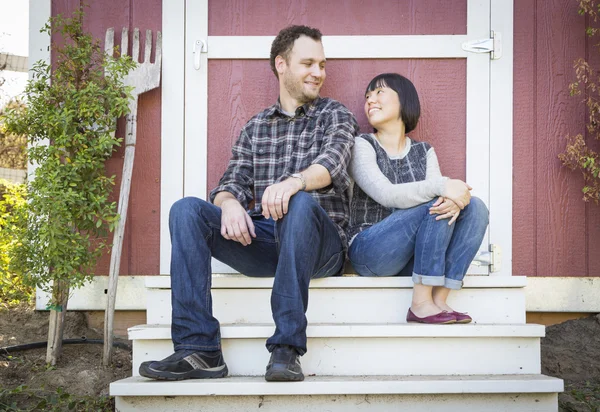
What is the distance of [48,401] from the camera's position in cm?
230

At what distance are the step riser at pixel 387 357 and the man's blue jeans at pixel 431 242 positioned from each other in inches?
8.7

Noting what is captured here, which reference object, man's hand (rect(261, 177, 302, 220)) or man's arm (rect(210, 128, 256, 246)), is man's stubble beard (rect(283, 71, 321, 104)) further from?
man's hand (rect(261, 177, 302, 220))

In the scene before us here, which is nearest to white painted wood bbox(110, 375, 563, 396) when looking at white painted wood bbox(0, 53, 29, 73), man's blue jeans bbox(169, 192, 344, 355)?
man's blue jeans bbox(169, 192, 344, 355)

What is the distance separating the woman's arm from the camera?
2240 millimetres

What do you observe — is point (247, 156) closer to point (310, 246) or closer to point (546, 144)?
point (310, 246)

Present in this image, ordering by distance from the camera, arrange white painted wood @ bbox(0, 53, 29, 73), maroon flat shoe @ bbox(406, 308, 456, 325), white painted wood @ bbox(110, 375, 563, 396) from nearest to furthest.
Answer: white painted wood @ bbox(110, 375, 563, 396)
maroon flat shoe @ bbox(406, 308, 456, 325)
white painted wood @ bbox(0, 53, 29, 73)

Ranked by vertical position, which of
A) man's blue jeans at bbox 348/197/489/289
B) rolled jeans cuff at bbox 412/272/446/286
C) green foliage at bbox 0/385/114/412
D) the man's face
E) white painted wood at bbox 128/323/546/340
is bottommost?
green foliage at bbox 0/385/114/412

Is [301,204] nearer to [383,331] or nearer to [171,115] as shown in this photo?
[383,331]

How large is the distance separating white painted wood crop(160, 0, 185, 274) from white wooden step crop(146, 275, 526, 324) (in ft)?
2.20

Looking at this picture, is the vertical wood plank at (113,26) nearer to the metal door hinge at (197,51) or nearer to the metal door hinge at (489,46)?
the metal door hinge at (197,51)

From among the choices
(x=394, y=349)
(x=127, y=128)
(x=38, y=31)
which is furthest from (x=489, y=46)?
(x=38, y=31)

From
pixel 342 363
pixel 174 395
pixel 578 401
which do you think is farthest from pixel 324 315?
pixel 578 401

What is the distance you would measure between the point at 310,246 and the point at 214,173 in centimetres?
103

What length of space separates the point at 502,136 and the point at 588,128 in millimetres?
386
